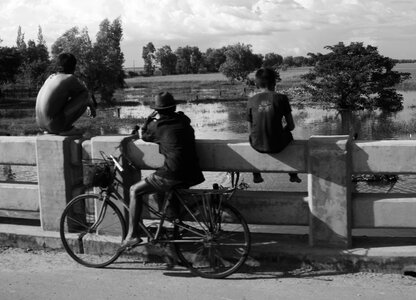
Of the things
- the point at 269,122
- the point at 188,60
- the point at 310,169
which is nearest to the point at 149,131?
the point at 269,122

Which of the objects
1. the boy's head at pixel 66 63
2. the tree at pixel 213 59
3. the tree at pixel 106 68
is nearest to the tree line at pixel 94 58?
the tree at pixel 106 68

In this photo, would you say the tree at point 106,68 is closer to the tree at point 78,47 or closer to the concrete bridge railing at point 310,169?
the tree at point 78,47

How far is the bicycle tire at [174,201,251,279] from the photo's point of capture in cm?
529

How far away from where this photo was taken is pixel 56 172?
6.30 m

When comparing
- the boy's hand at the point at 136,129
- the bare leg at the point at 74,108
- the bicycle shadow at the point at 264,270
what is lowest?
the bicycle shadow at the point at 264,270

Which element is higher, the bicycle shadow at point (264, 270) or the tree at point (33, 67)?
the tree at point (33, 67)

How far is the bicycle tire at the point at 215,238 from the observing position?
529cm

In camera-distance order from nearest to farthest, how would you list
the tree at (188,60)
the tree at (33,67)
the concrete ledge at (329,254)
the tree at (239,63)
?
1. the concrete ledge at (329,254)
2. the tree at (33,67)
3. the tree at (239,63)
4. the tree at (188,60)

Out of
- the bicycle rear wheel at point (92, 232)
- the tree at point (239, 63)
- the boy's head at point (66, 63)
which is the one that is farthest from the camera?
the tree at point (239, 63)

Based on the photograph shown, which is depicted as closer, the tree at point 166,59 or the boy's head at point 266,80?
the boy's head at point 266,80

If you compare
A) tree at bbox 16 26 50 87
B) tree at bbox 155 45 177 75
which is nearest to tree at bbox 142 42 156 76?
tree at bbox 155 45 177 75

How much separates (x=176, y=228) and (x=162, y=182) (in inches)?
19.2

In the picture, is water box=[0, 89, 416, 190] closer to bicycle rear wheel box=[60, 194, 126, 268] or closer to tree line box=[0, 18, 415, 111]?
tree line box=[0, 18, 415, 111]

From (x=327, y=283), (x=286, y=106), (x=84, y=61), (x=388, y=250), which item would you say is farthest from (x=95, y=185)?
(x=84, y=61)
